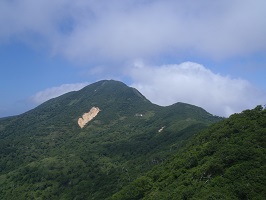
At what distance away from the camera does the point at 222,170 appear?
185 ft

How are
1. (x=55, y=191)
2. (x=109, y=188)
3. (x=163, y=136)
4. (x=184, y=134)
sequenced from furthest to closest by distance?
(x=163, y=136) < (x=184, y=134) < (x=55, y=191) < (x=109, y=188)

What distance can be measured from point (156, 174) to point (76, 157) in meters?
109

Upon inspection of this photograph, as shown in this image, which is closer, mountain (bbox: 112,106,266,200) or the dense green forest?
mountain (bbox: 112,106,266,200)

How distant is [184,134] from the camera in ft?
525

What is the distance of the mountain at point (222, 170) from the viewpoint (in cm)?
4916

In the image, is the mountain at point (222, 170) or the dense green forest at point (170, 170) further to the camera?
the dense green forest at point (170, 170)

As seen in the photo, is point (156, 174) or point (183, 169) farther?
point (156, 174)

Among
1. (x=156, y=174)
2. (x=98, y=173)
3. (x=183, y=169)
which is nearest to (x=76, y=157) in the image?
(x=98, y=173)

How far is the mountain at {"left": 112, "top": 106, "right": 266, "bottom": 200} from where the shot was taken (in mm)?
49156

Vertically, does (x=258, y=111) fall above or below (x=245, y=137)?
above

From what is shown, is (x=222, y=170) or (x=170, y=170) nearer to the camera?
(x=222, y=170)

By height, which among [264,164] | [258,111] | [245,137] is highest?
[258,111]

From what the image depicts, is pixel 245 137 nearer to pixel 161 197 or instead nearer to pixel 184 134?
pixel 161 197

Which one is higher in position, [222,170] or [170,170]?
[170,170]
